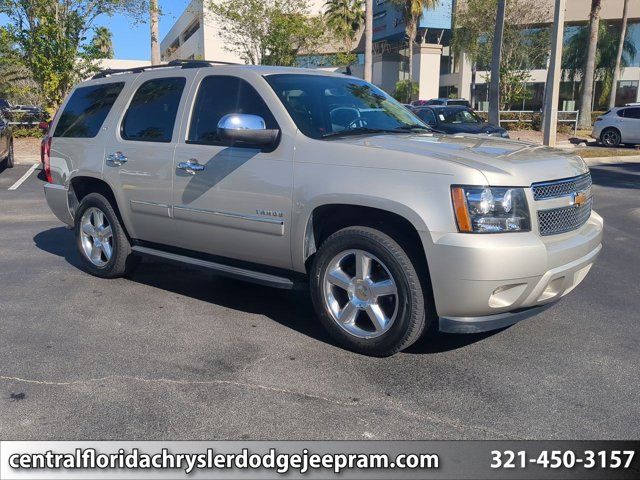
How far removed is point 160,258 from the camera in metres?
5.48

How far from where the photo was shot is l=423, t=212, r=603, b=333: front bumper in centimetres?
362

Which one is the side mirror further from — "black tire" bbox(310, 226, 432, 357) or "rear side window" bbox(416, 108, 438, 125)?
"rear side window" bbox(416, 108, 438, 125)

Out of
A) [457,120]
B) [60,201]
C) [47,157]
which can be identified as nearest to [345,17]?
[457,120]

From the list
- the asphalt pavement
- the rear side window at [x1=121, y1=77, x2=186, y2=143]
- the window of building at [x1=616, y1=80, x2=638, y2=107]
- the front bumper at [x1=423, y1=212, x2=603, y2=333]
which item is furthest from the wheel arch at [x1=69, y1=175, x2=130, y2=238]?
the window of building at [x1=616, y1=80, x2=638, y2=107]

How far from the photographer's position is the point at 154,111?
215 inches

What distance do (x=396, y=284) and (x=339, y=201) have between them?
66 centimetres

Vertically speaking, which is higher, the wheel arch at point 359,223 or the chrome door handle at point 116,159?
the chrome door handle at point 116,159

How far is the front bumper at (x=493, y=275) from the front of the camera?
143 inches

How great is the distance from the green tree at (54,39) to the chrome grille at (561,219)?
61.2 feet

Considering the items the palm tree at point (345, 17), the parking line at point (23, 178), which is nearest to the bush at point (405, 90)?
the palm tree at point (345, 17)

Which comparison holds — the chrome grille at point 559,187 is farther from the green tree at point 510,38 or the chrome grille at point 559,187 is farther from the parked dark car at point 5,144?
the green tree at point 510,38

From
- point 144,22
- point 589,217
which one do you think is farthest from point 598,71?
point 589,217

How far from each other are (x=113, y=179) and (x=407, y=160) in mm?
2999

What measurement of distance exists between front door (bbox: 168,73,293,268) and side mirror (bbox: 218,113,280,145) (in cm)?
11
